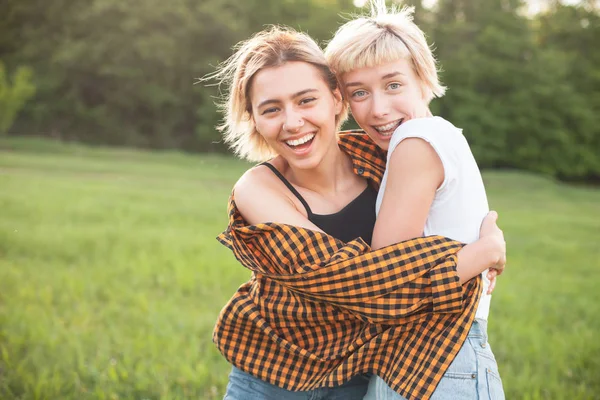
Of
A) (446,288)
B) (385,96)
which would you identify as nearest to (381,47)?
(385,96)

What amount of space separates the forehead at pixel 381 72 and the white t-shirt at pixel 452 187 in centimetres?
49

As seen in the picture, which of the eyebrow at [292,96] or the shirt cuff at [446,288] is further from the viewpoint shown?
the eyebrow at [292,96]

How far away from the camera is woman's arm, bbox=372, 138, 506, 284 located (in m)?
2.30

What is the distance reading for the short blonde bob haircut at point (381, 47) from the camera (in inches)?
110

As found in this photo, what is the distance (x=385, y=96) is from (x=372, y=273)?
945 mm

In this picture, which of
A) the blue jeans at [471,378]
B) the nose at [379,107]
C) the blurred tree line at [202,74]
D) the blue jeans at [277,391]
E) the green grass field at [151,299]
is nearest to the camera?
the blue jeans at [471,378]

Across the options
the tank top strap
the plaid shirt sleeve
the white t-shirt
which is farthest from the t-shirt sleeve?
the tank top strap

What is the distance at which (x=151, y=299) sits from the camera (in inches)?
237

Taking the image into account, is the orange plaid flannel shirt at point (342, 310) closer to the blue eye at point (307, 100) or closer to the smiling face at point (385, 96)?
the blue eye at point (307, 100)

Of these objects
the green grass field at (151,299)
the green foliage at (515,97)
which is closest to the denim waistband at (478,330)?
the green grass field at (151,299)

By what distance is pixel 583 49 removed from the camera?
144ft

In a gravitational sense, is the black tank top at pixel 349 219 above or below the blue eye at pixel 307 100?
below

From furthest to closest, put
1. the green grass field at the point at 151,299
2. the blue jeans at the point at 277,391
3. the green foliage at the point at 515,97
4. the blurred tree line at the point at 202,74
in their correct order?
the green foliage at the point at 515,97 < the blurred tree line at the point at 202,74 < the green grass field at the point at 151,299 < the blue jeans at the point at 277,391

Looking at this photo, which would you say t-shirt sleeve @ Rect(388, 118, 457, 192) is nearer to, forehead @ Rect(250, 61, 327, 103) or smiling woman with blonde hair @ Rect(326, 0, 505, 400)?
smiling woman with blonde hair @ Rect(326, 0, 505, 400)
